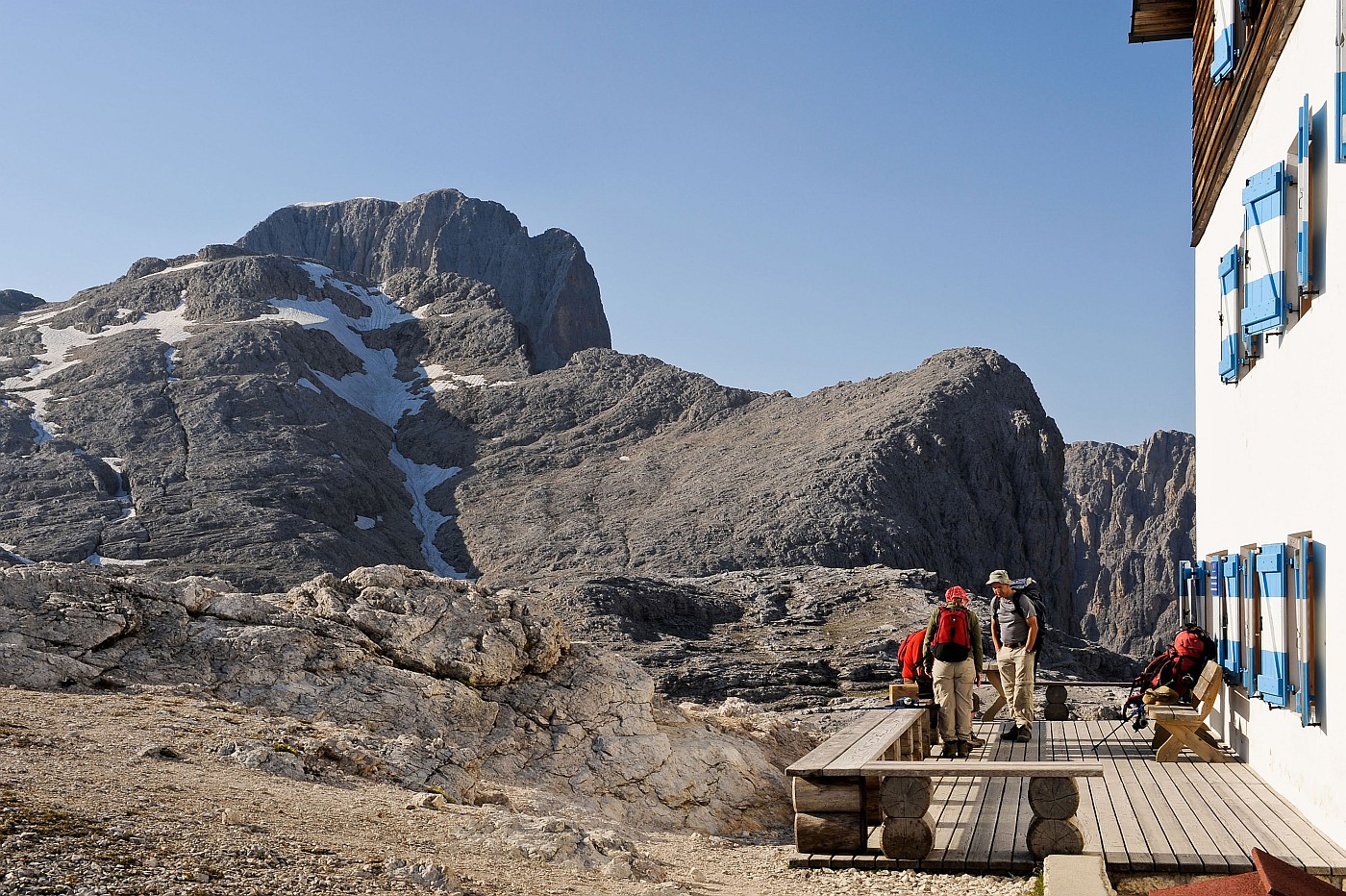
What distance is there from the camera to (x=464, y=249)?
5192 inches

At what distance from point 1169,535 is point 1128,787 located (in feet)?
371

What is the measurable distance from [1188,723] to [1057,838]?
337 centimetres

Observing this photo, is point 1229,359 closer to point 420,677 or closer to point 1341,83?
point 1341,83

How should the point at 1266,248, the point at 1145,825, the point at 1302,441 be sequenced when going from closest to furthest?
the point at 1145,825
the point at 1302,441
the point at 1266,248

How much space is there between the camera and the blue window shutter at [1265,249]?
22.3ft

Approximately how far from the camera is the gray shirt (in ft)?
32.4

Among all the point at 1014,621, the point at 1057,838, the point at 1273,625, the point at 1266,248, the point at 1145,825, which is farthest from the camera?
the point at 1014,621

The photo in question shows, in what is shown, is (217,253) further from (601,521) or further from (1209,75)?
(1209,75)

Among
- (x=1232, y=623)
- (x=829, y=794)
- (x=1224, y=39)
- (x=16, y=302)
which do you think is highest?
(x=16, y=302)

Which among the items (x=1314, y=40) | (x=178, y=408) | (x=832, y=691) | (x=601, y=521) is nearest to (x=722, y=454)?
(x=601, y=521)

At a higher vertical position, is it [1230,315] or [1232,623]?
[1230,315]

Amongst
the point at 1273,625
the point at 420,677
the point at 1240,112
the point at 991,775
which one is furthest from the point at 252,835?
the point at 1240,112

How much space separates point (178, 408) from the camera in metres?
67.9

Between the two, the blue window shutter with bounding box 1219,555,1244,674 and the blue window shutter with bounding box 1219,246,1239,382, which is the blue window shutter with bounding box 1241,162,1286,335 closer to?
the blue window shutter with bounding box 1219,246,1239,382
